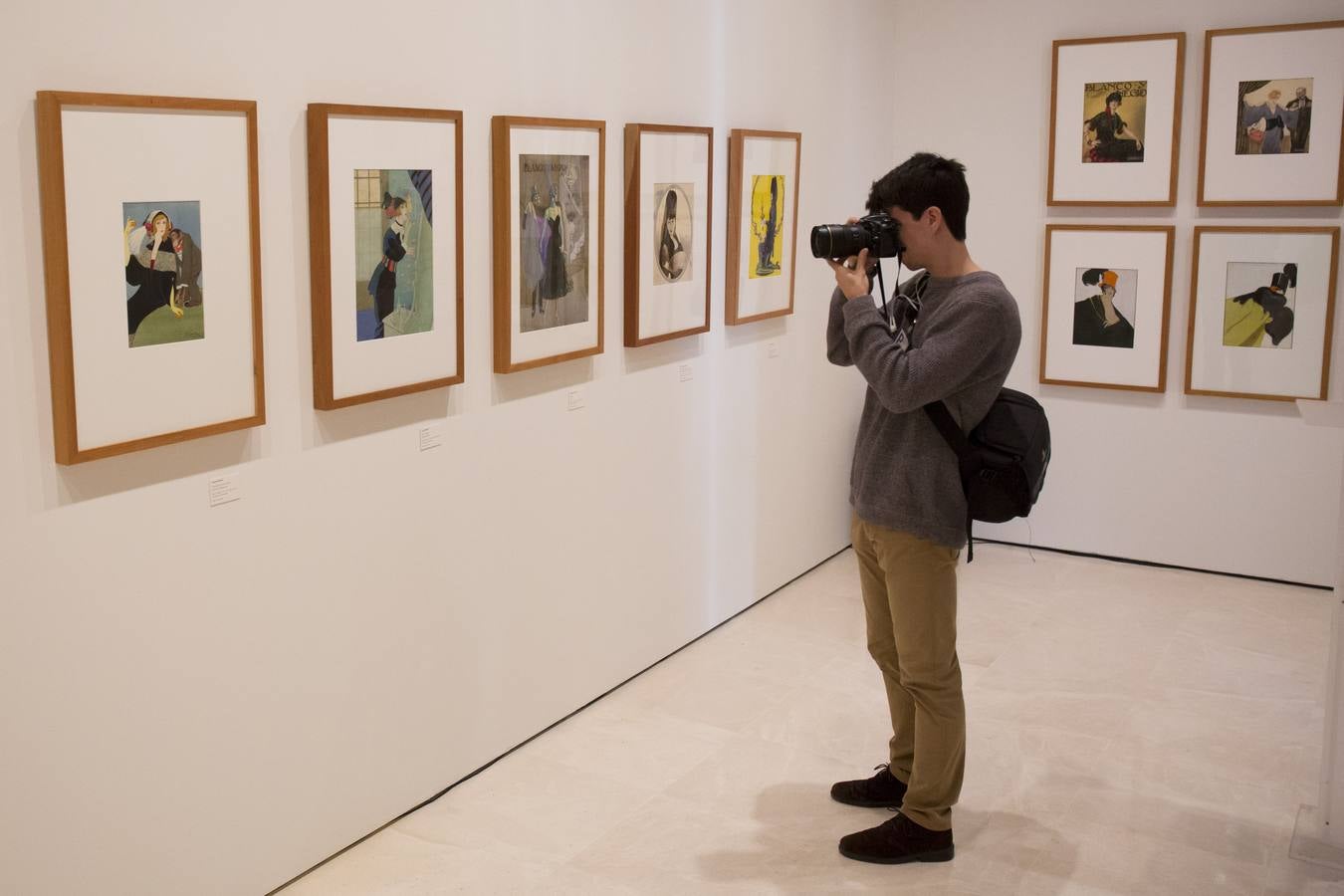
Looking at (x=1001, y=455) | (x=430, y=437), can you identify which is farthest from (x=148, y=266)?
(x=1001, y=455)

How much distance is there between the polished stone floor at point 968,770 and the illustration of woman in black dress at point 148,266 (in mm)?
1676

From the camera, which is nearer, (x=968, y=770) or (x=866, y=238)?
(x=866, y=238)

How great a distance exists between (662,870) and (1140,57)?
4.82 meters

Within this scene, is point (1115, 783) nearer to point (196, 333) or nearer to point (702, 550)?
point (702, 550)

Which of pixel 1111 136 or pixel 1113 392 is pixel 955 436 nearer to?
pixel 1113 392

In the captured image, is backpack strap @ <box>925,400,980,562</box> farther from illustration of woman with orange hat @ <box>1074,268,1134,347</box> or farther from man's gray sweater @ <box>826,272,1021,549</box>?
illustration of woman with orange hat @ <box>1074,268,1134,347</box>

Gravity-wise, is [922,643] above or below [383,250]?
below

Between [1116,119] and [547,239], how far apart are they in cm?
368

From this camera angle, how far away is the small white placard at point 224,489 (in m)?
3.30

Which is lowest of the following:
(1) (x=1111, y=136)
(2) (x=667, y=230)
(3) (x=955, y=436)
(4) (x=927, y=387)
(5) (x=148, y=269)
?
(3) (x=955, y=436)

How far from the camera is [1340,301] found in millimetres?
6195

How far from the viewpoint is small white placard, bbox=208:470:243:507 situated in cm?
330

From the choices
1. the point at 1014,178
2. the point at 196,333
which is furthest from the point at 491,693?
the point at 1014,178

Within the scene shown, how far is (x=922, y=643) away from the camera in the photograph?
146 inches
